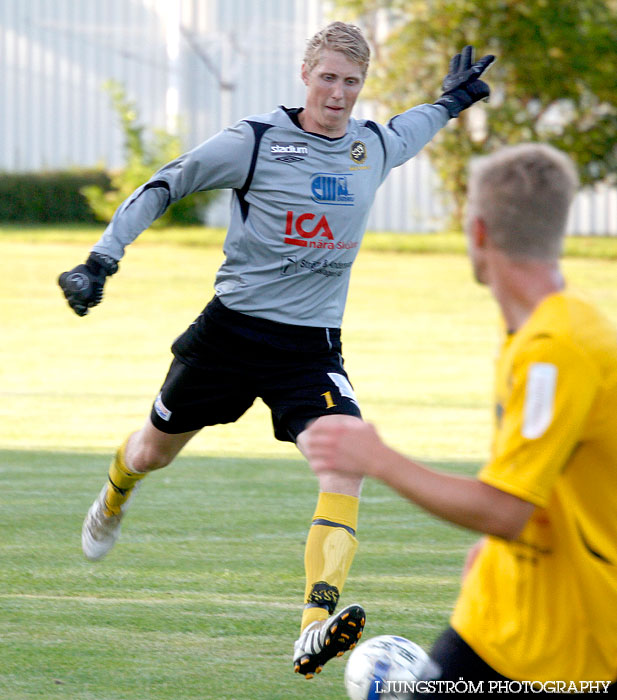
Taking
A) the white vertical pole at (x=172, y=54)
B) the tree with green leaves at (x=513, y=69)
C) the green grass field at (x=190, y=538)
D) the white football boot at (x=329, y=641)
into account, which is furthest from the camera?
the white vertical pole at (x=172, y=54)

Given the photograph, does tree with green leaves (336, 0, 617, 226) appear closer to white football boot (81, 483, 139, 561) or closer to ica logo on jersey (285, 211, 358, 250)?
white football boot (81, 483, 139, 561)

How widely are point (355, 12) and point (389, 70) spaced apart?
1853mm

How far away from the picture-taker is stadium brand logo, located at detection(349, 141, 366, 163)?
544 cm

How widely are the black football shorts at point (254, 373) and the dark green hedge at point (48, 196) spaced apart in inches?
1178

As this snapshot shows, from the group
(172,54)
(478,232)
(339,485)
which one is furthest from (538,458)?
(172,54)

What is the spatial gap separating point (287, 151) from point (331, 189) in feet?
0.78

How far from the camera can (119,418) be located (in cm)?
1185

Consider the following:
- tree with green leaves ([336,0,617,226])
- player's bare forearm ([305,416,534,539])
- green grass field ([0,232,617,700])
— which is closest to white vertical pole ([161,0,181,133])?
tree with green leaves ([336,0,617,226])

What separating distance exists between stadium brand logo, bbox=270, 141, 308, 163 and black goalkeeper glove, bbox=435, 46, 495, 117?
1.16 metres

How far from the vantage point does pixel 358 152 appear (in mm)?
5465

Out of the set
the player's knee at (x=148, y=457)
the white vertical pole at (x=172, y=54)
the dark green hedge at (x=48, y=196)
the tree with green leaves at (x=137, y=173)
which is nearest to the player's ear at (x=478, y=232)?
the player's knee at (x=148, y=457)

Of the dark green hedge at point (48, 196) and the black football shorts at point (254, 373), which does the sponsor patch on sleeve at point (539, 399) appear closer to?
the black football shorts at point (254, 373)

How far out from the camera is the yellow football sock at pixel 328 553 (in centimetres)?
461

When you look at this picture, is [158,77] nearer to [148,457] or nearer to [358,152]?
[148,457]
